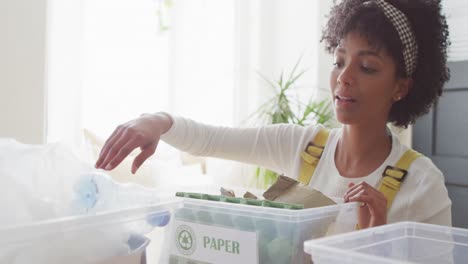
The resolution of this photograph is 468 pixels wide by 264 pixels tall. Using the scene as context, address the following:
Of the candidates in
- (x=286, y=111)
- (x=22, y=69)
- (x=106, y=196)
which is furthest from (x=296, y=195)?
(x=286, y=111)

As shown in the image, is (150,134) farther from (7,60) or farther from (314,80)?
(314,80)

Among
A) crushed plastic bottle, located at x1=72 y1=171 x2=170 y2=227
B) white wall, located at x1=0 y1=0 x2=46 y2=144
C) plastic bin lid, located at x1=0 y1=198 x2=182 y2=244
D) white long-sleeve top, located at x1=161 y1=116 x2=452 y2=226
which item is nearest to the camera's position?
plastic bin lid, located at x1=0 y1=198 x2=182 y2=244

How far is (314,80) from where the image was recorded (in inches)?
112

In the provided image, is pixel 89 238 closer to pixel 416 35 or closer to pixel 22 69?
pixel 416 35

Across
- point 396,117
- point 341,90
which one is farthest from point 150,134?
point 396,117

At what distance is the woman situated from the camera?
1008 mm

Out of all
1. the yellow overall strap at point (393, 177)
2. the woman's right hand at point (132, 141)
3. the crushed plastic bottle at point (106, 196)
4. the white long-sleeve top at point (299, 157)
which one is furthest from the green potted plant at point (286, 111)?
the crushed plastic bottle at point (106, 196)

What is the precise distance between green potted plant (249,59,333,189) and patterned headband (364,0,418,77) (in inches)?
55.5

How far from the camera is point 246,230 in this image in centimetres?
64

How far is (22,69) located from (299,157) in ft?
2.79

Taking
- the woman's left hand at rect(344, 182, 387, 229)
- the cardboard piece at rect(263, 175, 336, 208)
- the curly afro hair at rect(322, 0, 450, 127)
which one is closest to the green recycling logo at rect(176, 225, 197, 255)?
the cardboard piece at rect(263, 175, 336, 208)

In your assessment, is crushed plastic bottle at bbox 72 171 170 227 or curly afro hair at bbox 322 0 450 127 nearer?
crushed plastic bottle at bbox 72 171 170 227

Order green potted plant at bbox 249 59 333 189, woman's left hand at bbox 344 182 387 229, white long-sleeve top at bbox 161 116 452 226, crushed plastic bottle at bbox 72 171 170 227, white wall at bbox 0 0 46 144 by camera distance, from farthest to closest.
Answer: green potted plant at bbox 249 59 333 189
white wall at bbox 0 0 46 144
white long-sleeve top at bbox 161 116 452 226
woman's left hand at bbox 344 182 387 229
crushed plastic bottle at bbox 72 171 170 227

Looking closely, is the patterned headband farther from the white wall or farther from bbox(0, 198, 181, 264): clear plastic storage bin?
the white wall
